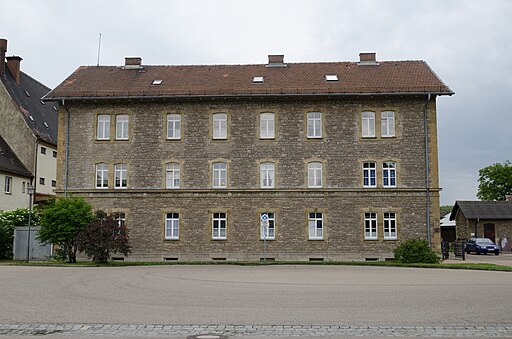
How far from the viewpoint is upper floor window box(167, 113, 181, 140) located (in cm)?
3788

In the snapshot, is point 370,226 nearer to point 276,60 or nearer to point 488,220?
point 276,60

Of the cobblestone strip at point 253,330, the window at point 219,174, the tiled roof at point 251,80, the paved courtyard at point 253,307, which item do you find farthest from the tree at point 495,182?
the cobblestone strip at point 253,330

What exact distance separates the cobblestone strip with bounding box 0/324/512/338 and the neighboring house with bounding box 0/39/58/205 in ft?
136

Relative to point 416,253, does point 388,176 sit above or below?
above

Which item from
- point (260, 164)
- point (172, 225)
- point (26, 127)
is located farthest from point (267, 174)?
point (26, 127)

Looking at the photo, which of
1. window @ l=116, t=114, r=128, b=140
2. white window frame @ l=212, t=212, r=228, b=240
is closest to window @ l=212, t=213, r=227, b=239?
white window frame @ l=212, t=212, r=228, b=240

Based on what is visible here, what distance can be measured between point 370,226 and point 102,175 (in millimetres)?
17089

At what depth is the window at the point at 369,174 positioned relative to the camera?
36688 millimetres

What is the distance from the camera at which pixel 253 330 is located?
10.6 metres

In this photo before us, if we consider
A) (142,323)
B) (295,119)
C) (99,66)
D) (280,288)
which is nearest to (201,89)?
(295,119)

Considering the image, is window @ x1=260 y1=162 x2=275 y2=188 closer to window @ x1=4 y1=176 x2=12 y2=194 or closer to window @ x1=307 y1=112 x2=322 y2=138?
window @ x1=307 y1=112 x2=322 y2=138

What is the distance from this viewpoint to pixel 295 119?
37375 mm

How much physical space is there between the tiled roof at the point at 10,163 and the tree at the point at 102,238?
17080mm

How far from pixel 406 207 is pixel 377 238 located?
2.59 meters
